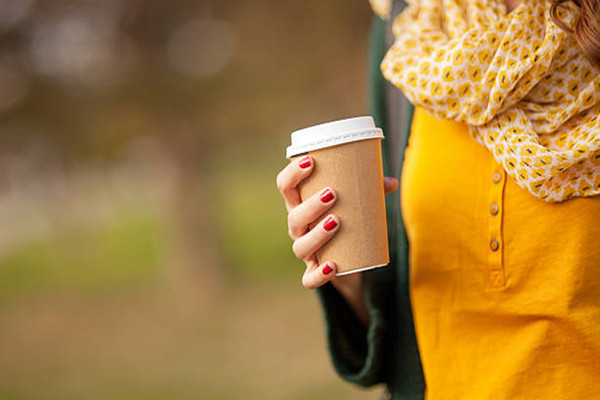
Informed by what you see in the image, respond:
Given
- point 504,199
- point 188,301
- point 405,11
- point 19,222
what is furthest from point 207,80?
point 19,222

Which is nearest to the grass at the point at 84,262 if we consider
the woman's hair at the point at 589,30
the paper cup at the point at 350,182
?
the paper cup at the point at 350,182

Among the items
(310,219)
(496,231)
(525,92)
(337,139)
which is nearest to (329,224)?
(310,219)

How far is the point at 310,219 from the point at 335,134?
15 cm

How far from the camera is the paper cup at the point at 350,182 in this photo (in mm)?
1038

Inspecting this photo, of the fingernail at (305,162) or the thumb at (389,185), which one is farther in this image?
the thumb at (389,185)

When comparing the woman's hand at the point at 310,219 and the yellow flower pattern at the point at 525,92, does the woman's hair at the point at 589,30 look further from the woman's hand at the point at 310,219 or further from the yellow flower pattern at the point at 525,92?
the woman's hand at the point at 310,219

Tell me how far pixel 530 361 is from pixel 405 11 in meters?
0.79

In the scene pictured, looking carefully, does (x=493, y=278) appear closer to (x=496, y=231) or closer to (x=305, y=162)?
(x=496, y=231)

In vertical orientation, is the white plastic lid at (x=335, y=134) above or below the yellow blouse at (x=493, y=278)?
above

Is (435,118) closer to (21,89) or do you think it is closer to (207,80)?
(207,80)

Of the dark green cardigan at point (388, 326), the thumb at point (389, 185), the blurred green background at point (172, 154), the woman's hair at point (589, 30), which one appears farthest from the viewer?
the blurred green background at point (172, 154)

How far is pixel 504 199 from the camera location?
1123 mm

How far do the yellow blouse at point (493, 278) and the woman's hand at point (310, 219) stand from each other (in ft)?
0.82

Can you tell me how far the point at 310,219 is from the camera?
1.06m
